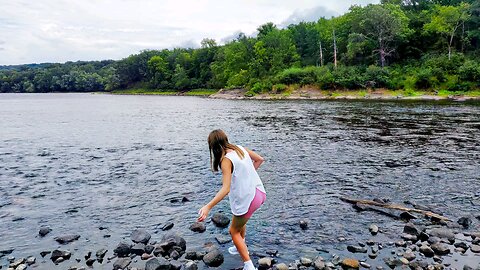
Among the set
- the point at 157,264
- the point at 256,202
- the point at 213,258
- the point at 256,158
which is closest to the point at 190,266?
the point at 213,258

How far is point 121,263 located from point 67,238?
262 cm

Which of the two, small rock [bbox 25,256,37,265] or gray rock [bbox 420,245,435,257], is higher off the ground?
small rock [bbox 25,256,37,265]

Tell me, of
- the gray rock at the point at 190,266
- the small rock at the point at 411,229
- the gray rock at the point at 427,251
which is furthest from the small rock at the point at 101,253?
the small rock at the point at 411,229

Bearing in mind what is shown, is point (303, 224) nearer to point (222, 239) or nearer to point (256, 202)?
point (222, 239)

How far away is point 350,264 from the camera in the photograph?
8258 millimetres

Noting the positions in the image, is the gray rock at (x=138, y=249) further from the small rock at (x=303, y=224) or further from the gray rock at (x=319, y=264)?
the small rock at (x=303, y=224)

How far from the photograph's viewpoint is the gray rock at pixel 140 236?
993 centimetres

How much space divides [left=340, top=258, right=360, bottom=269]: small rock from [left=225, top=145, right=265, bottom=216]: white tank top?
113 inches

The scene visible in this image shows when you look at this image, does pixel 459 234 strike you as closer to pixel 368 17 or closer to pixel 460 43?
pixel 368 17

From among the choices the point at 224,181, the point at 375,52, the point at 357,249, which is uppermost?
the point at 375,52

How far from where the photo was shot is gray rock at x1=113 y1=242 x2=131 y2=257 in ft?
30.1

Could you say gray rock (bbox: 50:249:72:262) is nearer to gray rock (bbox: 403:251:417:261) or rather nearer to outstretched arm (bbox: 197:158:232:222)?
outstretched arm (bbox: 197:158:232:222)

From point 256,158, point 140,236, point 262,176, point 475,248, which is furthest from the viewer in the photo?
point 262,176

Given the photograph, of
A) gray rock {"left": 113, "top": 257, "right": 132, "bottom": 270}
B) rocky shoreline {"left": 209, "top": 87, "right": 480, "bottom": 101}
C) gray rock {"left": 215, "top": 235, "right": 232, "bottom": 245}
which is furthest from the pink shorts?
rocky shoreline {"left": 209, "top": 87, "right": 480, "bottom": 101}
